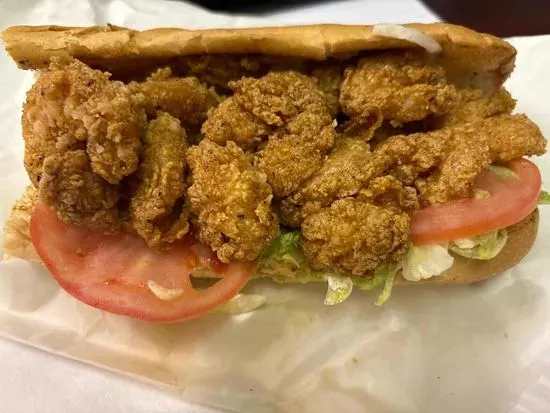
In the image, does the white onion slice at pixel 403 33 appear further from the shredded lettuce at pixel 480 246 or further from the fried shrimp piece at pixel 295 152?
the shredded lettuce at pixel 480 246

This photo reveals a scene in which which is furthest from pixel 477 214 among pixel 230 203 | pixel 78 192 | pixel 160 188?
pixel 78 192

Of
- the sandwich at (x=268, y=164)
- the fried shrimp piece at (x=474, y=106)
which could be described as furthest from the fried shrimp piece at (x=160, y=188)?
the fried shrimp piece at (x=474, y=106)

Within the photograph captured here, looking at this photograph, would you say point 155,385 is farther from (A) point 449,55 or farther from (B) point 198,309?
(A) point 449,55

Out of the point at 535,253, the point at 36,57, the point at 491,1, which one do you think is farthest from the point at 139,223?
the point at 491,1

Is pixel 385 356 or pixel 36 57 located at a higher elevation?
pixel 36 57

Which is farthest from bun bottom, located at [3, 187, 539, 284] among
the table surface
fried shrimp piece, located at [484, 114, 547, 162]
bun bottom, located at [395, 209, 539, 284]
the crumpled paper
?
the table surface

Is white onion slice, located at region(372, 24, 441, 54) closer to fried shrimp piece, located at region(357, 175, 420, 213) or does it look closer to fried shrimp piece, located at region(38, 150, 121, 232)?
fried shrimp piece, located at region(357, 175, 420, 213)
